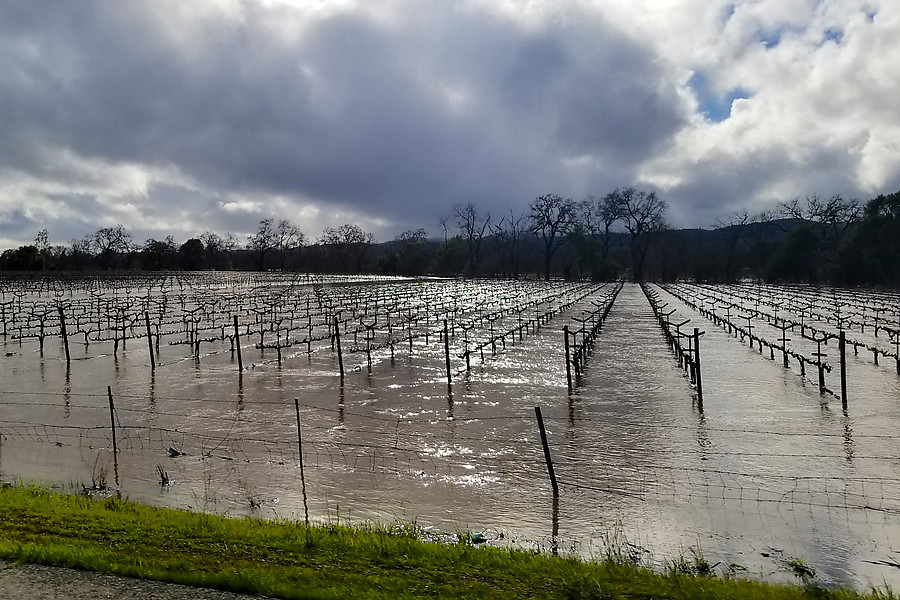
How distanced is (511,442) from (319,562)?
244 inches

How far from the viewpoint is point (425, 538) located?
7.24m

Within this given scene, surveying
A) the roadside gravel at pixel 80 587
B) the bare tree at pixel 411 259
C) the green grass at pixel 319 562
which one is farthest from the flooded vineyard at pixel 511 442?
the bare tree at pixel 411 259

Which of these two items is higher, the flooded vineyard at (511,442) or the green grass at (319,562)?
the green grass at (319,562)

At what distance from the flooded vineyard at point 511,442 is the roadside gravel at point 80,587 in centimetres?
287

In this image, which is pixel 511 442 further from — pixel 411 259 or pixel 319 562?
pixel 411 259

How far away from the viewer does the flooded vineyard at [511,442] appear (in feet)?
25.8

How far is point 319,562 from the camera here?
5996mm

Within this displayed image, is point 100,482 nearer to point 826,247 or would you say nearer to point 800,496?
point 800,496

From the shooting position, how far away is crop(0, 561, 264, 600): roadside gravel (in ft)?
16.8

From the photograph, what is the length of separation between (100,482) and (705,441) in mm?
10093

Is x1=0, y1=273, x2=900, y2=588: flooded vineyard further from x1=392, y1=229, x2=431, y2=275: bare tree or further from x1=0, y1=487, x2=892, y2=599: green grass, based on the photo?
x1=392, y1=229, x2=431, y2=275: bare tree

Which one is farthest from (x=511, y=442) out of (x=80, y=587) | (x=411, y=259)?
(x=411, y=259)

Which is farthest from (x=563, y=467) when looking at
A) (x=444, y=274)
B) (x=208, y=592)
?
(x=444, y=274)

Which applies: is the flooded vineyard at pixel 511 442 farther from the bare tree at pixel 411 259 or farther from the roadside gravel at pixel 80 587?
the bare tree at pixel 411 259
